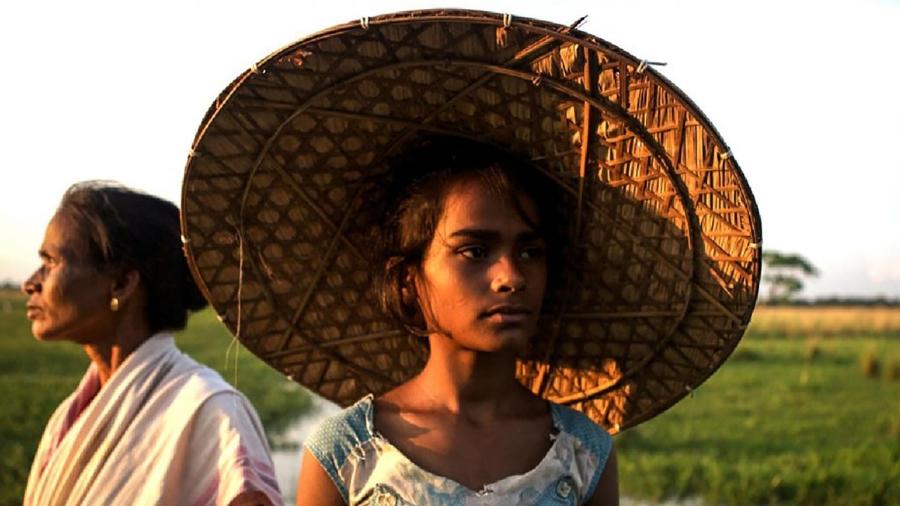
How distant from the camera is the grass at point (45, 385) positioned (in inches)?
402

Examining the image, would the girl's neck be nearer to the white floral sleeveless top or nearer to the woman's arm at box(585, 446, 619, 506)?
the white floral sleeveless top

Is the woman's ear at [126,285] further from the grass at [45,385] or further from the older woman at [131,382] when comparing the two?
the grass at [45,385]

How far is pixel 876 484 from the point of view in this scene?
998 centimetres

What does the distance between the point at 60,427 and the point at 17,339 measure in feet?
64.0

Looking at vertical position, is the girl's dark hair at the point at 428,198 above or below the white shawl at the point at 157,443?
above

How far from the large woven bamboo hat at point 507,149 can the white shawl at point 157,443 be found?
309mm

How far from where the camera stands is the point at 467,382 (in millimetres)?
2172

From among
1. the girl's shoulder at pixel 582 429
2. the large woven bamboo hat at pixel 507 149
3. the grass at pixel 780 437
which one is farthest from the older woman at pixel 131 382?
the grass at pixel 780 437

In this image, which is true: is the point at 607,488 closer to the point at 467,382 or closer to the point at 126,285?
the point at 467,382

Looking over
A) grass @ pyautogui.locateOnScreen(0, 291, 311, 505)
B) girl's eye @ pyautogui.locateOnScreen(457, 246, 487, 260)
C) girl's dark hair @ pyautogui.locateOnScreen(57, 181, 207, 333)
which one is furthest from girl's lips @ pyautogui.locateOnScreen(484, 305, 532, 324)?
grass @ pyautogui.locateOnScreen(0, 291, 311, 505)

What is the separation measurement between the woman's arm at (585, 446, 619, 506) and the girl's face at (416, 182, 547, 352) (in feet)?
1.27

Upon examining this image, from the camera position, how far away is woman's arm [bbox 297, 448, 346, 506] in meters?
2.06

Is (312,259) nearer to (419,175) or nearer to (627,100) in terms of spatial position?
(419,175)

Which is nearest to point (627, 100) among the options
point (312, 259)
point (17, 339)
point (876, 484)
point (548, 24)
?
point (548, 24)
